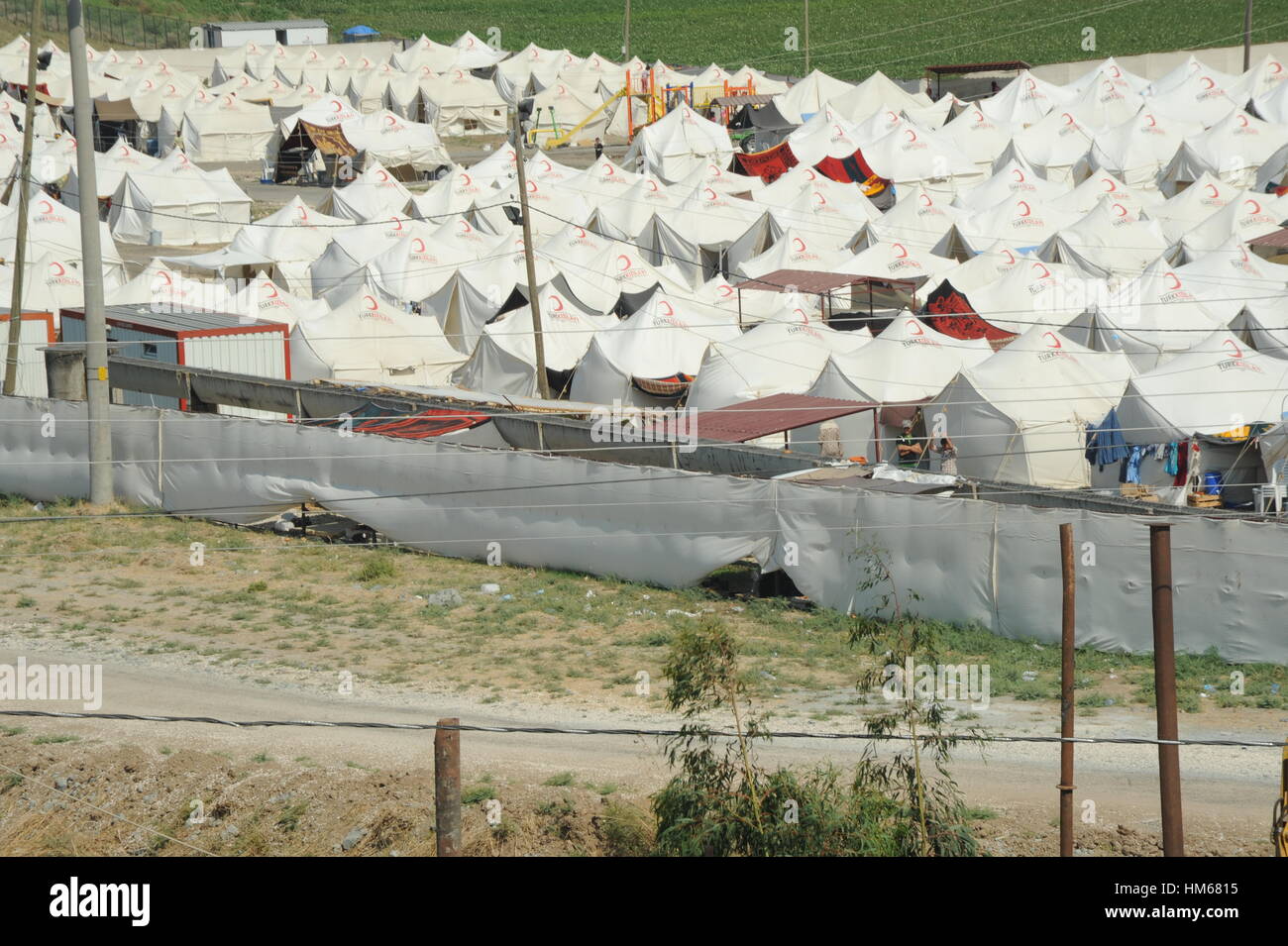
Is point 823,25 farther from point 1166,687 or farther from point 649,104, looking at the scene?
point 1166,687

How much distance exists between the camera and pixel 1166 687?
1059 centimetres

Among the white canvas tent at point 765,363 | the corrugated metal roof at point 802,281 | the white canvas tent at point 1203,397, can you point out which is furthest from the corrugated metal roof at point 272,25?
the white canvas tent at point 1203,397

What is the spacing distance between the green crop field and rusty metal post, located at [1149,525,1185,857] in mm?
81760

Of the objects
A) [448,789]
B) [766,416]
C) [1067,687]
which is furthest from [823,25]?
[448,789]

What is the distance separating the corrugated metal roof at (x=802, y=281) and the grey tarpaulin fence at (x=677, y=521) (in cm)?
1329

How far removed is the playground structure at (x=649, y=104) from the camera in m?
72.7

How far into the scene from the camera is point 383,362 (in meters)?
33.2

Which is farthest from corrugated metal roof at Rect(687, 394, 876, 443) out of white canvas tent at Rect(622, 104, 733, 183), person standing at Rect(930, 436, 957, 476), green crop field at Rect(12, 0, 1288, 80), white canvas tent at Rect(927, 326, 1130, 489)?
green crop field at Rect(12, 0, 1288, 80)

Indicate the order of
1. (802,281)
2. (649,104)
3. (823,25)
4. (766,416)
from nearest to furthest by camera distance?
(766,416)
(802,281)
(649,104)
(823,25)

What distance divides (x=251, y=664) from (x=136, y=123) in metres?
61.5

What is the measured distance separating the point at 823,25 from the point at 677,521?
87.0 m

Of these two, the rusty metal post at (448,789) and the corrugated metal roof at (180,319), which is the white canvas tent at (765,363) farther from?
the rusty metal post at (448,789)
